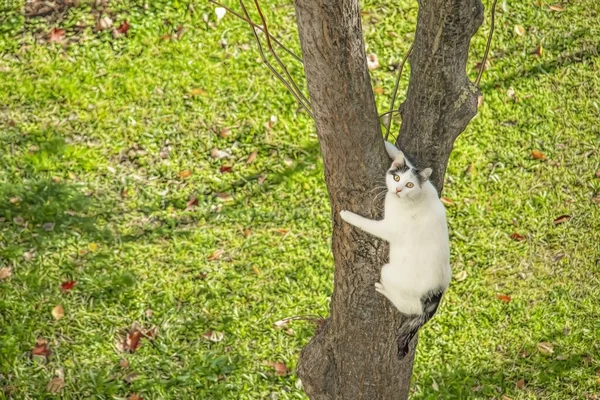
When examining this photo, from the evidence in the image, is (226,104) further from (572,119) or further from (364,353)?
(364,353)

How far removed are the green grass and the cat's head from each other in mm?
2264

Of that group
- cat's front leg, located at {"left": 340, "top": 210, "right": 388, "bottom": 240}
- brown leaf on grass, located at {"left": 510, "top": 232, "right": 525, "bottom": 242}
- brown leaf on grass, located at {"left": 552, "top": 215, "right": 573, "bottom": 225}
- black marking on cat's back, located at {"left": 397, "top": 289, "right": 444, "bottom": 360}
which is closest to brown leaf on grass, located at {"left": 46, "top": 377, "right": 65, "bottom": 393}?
black marking on cat's back, located at {"left": 397, "top": 289, "right": 444, "bottom": 360}

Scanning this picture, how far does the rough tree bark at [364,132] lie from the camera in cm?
280

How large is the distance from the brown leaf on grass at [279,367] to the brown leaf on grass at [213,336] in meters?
0.39

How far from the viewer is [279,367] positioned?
5.06 meters

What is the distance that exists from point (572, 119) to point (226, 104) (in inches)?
123

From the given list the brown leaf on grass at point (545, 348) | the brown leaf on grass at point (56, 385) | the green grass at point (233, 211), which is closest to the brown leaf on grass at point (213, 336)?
the green grass at point (233, 211)

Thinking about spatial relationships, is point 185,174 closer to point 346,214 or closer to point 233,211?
point 233,211

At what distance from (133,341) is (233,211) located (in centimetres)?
136

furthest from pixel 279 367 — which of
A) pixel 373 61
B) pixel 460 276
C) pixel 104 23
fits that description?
pixel 104 23

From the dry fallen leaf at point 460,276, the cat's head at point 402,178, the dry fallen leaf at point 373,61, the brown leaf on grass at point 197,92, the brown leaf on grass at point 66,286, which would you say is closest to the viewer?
the cat's head at point 402,178

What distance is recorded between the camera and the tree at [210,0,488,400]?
2.80 meters

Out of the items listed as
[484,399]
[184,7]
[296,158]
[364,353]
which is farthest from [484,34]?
[364,353]

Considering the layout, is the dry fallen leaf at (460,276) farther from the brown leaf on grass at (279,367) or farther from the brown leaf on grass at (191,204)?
the brown leaf on grass at (191,204)
